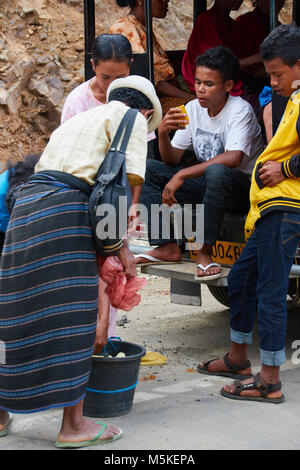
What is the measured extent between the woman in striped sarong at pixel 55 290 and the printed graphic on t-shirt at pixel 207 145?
1866 mm

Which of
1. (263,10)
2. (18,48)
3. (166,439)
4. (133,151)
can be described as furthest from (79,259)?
(18,48)

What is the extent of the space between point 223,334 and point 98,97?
217 centimetres

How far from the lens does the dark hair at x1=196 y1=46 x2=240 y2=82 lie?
493 cm

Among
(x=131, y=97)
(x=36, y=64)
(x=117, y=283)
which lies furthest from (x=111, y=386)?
(x=36, y=64)

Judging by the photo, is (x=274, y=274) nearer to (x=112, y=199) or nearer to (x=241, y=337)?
(x=241, y=337)

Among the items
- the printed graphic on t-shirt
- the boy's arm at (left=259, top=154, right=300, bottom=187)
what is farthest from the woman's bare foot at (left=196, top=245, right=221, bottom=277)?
the boy's arm at (left=259, top=154, right=300, bottom=187)

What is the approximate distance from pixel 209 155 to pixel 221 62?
64cm

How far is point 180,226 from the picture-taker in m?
5.14

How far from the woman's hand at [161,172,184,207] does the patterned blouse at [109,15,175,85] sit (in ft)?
3.52

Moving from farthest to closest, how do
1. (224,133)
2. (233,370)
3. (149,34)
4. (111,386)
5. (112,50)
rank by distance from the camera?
1. (149,34)
2. (224,133)
3. (112,50)
4. (233,370)
5. (111,386)

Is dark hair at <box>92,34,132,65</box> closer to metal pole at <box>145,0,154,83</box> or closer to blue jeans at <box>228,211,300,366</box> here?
metal pole at <box>145,0,154,83</box>

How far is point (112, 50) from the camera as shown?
15.4 ft

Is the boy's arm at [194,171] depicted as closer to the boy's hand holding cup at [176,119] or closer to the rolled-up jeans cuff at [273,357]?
the boy's hand holding cup at [176,119]

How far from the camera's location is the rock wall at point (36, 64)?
13.2m
